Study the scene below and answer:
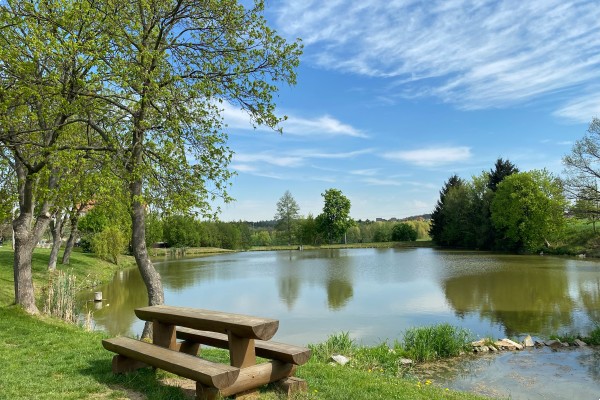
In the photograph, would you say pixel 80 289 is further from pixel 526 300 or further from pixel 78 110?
pixel 526 300

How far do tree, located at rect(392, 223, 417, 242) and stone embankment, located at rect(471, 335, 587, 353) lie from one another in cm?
6223

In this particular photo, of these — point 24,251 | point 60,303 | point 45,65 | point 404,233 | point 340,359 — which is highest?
point 45,65

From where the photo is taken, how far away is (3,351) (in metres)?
6.20

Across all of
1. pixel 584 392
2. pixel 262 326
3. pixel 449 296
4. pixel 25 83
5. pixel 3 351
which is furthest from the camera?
pixel 449 296

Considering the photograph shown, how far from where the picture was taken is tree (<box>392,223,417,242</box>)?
234 feet

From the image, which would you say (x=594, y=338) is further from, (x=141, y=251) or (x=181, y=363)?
(x=141, y=251)

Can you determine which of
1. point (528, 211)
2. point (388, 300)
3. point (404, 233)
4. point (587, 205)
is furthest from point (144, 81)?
point (404, 233)

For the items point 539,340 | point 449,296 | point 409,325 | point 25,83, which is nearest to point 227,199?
point 25,83

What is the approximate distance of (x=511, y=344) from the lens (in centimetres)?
966

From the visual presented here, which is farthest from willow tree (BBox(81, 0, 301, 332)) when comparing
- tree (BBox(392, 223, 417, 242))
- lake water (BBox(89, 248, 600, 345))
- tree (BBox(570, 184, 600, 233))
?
tree (BBox(392, 223, 417, 242))

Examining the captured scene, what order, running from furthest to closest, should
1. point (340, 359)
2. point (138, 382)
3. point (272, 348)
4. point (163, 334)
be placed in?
point (340, 359)
point (163, 334)
point (138, 382)
point (272, 348)

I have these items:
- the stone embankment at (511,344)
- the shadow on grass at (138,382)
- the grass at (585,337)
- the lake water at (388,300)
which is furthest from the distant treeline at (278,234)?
the shadow on grass at (138,382)

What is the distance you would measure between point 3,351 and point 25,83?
456cm

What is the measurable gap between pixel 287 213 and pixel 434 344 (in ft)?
209
